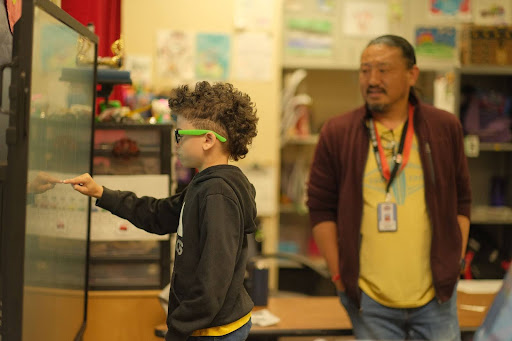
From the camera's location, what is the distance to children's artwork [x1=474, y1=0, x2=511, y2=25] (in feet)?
15.0

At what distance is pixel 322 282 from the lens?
4.39 m

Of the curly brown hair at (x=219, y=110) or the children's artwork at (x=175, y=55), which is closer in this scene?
the curly brown hair at (x=219, y=110)

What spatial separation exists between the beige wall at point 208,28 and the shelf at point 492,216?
133 centimetres

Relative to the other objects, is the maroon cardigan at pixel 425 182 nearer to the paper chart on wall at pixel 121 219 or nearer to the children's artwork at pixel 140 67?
the paper chart on wall at pixel 121 219

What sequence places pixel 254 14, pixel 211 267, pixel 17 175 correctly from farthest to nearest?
1. pixel 254 14
2. pixel 211 267
3. pixel 17 175

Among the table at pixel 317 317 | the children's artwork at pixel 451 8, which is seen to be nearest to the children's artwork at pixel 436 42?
the children's artwork at pixel 451 8

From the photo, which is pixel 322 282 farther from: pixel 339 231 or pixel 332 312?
pixel 339 231

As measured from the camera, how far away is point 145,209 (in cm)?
153

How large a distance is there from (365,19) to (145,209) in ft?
10.7

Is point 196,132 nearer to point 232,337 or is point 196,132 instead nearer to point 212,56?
point 232,337

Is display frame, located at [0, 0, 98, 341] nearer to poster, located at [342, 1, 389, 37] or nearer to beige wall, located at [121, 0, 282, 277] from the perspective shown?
beige wall, located at [121, 0, 282, 277]

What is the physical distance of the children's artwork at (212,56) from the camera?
4.13 m

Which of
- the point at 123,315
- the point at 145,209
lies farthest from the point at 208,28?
the point at 145,209

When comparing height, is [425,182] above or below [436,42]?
below
